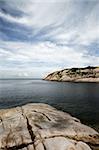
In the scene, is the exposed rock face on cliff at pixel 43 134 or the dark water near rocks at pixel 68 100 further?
the dark water near rocks at pixel 68 100

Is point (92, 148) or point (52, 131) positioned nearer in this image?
point (92, 148)

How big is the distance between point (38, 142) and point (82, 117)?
22582mm

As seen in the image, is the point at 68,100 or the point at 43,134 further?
the point at 68,100

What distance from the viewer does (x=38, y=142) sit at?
18.8m

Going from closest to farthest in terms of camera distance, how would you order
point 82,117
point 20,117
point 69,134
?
1. point 69,134
2. point 20,117
3. point 82,117

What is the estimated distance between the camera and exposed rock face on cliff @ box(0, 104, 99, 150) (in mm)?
18438

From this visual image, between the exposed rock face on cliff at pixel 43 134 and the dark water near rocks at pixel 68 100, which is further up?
the exposed rock face on cliff at pixel 43 134

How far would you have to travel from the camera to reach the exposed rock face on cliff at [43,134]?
60.5 feet

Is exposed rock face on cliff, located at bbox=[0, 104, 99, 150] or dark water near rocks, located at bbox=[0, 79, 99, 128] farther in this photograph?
dark water near rocks, located at bbox=[0, 79, 99, 128]

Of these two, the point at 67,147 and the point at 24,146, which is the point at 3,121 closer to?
the point at 24,146

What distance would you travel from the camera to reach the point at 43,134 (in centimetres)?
2003

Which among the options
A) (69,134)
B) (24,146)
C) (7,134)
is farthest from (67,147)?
(7,134)

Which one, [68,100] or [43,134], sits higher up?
[43,134]

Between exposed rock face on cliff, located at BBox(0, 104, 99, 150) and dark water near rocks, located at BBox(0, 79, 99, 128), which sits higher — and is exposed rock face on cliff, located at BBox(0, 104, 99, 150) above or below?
above
